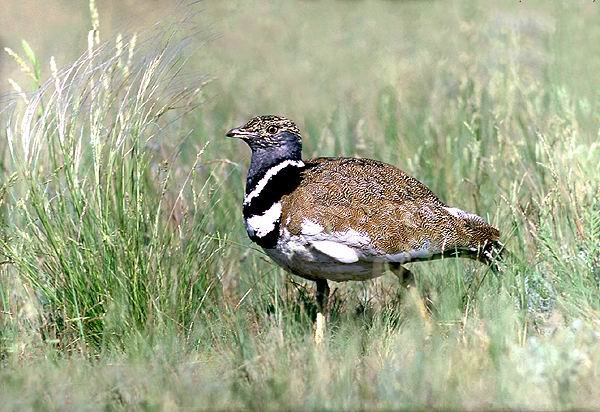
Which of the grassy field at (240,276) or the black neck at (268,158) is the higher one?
the black neck at (268,158)

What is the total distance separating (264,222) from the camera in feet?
16.1

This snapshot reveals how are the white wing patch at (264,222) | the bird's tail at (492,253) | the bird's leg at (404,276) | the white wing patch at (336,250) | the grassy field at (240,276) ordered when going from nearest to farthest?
the grassy field at (240,276) < the white wing patch at (336,250) < the white wing patch at (264,222) < the bird's tail at (492,253) < the bird's leg at (404,276)

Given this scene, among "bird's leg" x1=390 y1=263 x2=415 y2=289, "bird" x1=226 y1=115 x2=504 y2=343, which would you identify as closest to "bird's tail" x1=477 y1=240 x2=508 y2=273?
"bird" x1=226 y1=115 x2=504 y2=343

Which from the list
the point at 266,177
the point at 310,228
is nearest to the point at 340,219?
the point at 310,228

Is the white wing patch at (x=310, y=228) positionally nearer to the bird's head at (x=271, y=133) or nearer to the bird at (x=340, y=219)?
the bird at (x=340, y=219)

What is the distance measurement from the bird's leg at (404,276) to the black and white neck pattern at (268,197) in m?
0.69

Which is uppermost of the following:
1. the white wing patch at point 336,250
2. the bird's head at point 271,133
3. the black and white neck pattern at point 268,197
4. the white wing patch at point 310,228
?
the bird's head at point 271,133

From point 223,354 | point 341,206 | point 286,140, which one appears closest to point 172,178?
point 286,140

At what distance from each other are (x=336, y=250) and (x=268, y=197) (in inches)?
19.6

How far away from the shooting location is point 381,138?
27.2ft

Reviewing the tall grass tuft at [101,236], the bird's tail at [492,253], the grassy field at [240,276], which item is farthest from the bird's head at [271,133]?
the bird's tail at [492,253]

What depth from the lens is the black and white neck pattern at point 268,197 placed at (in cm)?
489

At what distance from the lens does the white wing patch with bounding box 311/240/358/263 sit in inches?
188

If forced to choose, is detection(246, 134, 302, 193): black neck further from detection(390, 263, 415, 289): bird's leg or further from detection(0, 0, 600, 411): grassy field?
detection(390, 263, 415, 289): bird's leg
